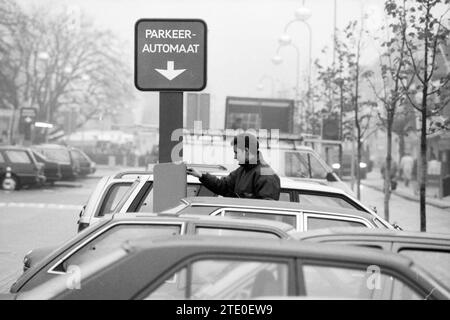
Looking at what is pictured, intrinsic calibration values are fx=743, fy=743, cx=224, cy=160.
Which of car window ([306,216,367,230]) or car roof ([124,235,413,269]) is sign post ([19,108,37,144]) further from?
car roof ([124,235,413,269])

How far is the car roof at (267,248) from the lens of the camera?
120 inches

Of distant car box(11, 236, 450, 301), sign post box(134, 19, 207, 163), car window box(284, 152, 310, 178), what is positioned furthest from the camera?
car window box(284, 152, 310, 178)

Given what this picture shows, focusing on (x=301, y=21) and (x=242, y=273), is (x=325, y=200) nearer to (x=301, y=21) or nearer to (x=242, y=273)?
(x=242, y=273)

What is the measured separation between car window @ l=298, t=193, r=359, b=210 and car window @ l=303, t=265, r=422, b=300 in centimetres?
437

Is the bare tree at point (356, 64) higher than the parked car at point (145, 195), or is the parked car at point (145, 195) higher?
the bare tree at point (356, 64)

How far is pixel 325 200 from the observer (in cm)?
763

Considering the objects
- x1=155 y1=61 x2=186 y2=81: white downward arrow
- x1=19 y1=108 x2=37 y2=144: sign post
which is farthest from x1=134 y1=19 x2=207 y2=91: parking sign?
x1=19 y1=108 x2=37 y2=144: sign post

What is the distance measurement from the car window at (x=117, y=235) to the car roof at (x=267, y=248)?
3.70 ft

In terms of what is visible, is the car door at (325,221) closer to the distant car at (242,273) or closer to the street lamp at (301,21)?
the distant car at (242,273)

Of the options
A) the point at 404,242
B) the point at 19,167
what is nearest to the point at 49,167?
the point at 19,167

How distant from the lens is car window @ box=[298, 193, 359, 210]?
299 inches

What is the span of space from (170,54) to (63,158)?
87.8 ft

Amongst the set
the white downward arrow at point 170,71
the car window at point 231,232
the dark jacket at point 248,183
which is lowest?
the car window at point 231,232

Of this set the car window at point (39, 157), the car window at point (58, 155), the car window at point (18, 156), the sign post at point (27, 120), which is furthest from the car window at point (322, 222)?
the sign post at point (27, 120)
